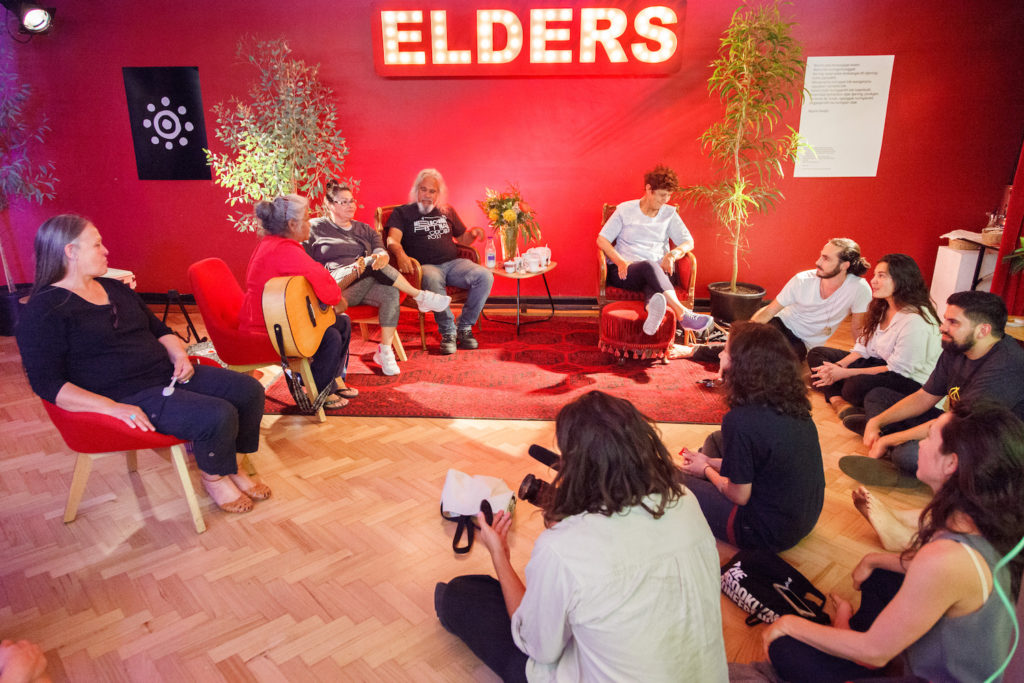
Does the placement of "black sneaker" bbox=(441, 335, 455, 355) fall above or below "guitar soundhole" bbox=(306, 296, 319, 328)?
below

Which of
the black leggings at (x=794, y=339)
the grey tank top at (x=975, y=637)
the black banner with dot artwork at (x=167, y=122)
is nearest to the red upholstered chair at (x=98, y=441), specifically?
the grey tank top at (x=975, y=637)

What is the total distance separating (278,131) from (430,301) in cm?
194

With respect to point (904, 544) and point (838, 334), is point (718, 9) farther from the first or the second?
point (904, 544)

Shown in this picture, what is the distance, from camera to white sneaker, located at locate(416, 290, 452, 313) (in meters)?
4.32

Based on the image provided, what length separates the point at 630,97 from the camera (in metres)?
5.21

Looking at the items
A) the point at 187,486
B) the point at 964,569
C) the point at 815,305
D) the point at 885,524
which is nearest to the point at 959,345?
the point at 885,524

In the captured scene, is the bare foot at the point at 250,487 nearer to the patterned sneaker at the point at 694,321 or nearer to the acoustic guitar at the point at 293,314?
the acoustic guitar at the point at 293,314

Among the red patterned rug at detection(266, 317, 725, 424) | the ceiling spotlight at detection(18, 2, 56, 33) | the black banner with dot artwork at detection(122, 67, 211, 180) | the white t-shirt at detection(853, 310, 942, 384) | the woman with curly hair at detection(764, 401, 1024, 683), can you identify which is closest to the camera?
the woman with curly hair at detection(764, 401, 1024, 683)

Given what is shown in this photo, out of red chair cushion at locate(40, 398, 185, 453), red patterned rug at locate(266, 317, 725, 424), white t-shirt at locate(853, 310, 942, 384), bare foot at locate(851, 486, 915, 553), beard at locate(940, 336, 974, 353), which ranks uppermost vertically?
beard at locate(940, 336, 974, 353)

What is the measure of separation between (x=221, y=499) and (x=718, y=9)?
4997mm

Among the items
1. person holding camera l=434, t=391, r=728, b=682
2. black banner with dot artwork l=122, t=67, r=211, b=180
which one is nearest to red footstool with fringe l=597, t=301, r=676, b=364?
person holding camera l=434, t=391, r=728, b=682

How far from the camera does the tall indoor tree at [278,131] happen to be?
4875mm

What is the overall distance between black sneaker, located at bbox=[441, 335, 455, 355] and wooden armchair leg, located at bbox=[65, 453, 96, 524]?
238cm

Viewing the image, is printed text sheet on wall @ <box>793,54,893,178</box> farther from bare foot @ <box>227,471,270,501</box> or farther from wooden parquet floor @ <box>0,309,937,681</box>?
bare foot @ <box>227,471,270,501</box>
